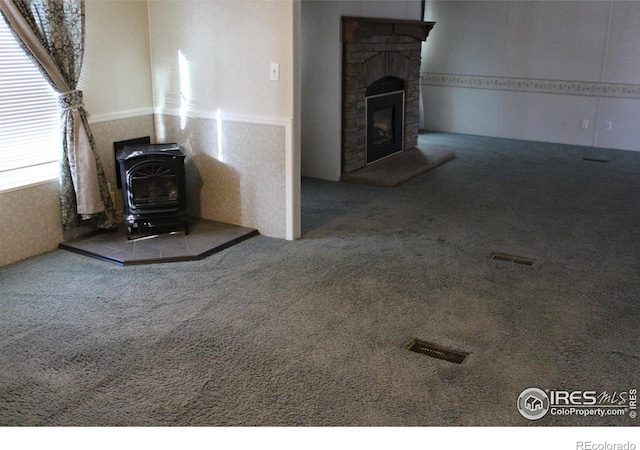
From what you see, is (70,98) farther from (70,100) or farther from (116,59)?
(116,59)

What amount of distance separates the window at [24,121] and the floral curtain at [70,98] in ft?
0.23

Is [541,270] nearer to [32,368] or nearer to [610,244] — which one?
[610,244]

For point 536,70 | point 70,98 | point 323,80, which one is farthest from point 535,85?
point 70,98

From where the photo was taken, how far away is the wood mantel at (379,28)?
580 centimetres

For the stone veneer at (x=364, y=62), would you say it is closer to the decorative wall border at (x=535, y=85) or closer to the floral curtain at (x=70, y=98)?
the decorative wall border at (x=535, y=85)

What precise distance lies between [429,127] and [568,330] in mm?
6199

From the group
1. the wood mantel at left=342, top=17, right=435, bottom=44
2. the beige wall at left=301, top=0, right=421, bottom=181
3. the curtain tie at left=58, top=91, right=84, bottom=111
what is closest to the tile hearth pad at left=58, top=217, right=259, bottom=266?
the curtain tie at left=58, top=91, right=84, bottom=111

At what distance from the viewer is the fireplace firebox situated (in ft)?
13.8

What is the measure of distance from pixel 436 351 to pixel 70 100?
2914 mm

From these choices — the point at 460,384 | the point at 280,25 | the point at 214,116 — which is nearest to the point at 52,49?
the point at 214,116

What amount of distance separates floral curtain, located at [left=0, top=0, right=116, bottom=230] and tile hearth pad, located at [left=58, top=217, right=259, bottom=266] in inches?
6.5

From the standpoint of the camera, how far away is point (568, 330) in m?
3.09

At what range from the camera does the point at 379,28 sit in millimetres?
6277
